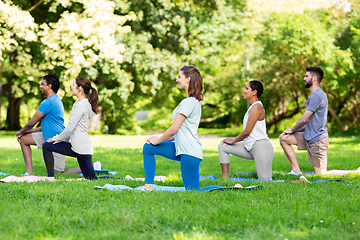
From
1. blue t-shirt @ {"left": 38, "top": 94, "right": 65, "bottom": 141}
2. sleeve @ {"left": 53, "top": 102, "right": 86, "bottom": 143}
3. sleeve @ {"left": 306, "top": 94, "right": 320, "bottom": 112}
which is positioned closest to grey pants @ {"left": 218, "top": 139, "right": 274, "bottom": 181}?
sleeve @ {"left": 306, "top": 94, "right": 320, "bottom": 112}

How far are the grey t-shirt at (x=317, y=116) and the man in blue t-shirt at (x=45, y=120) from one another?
489 centimetres

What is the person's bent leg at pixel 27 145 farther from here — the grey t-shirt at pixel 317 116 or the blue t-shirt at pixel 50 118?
the grey t-shirt at pixel 317 116

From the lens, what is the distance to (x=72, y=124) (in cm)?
644

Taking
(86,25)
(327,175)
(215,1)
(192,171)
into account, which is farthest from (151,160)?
(215,1)

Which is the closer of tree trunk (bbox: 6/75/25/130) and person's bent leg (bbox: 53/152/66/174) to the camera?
person's bent leg (bbox: 53/152/66/174)

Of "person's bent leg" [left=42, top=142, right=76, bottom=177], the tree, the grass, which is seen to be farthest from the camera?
the tree

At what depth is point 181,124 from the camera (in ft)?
17.1

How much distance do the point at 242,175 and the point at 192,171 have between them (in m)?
2.56

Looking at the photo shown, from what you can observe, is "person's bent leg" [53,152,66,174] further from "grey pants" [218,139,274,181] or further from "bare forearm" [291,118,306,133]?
"bare forearm" [291,118,306,133]

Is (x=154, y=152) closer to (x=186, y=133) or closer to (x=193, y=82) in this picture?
(x=186, y=133)

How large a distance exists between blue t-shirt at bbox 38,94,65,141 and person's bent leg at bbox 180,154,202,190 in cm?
312

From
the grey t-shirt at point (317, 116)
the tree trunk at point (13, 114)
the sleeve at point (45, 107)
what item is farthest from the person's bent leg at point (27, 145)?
the tree trunk at point (13, 114)

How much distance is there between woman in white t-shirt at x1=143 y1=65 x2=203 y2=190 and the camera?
5.17 metres

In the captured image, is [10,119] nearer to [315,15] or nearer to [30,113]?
[30,113]
